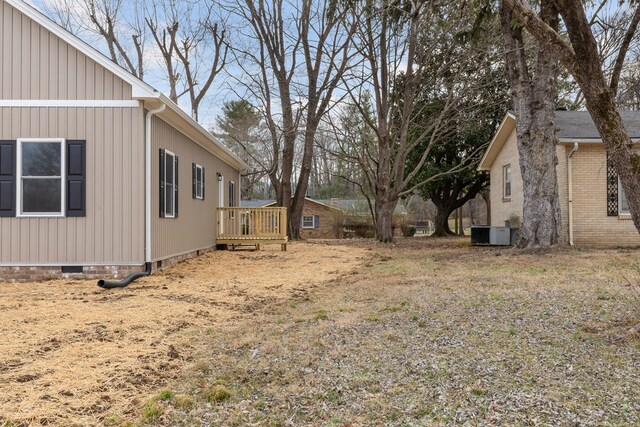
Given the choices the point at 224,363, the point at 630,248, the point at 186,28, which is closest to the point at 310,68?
the point at 186,28

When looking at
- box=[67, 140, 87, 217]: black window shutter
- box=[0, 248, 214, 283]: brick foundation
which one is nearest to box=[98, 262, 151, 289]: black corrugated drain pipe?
box=[0, 248, 214, 283]: brick foundation

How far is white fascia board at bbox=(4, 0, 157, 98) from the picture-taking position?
7.66 meters

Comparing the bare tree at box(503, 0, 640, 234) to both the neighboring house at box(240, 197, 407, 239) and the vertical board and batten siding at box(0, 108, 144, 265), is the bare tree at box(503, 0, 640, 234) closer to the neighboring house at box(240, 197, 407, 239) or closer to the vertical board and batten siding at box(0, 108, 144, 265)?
the vertical board and batten siding at box(0, 108, 144, 265)

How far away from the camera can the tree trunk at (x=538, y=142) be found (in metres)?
11.0

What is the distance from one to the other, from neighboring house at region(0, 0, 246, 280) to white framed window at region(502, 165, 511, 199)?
40.3ft

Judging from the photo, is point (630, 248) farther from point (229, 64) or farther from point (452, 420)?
point (229, 64)

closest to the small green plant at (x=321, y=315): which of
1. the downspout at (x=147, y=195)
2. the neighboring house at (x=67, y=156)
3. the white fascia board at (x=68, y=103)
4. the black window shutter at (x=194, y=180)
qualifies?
the downspout at (x=147, y=195)

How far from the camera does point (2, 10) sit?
779 centimetres

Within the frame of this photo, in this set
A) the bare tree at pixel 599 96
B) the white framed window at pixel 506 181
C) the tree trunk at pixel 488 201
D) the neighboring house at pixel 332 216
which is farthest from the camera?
the neighboring house at pixel 332 216

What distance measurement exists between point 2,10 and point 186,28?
14642 millimetres

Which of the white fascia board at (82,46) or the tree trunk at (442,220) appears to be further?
the tree trunk at (442,220)

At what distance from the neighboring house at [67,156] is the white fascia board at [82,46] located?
0.05 feet

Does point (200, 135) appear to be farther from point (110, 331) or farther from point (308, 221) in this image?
point (308, 221)

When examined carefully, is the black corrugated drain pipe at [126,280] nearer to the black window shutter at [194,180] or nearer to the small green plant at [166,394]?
the black window shutter at [194,180]
